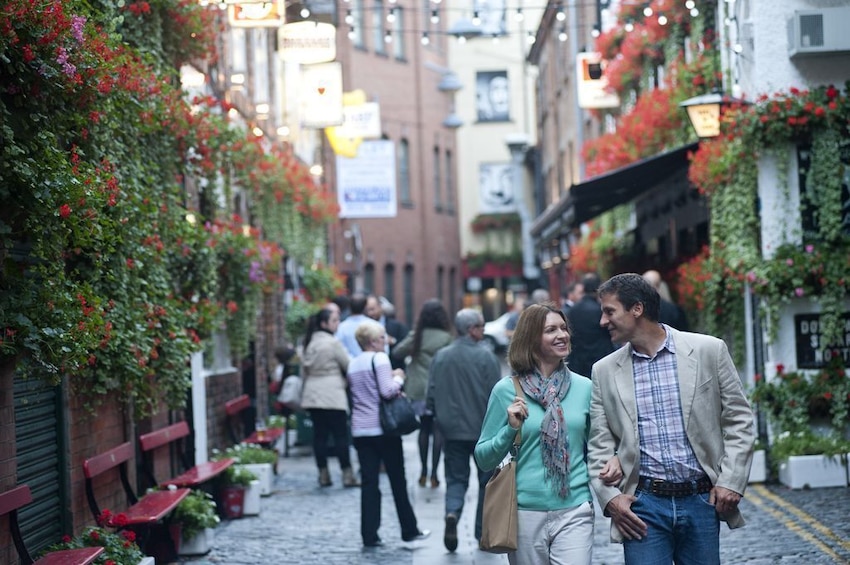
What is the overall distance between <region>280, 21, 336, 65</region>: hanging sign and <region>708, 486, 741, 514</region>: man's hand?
14457 millimetres

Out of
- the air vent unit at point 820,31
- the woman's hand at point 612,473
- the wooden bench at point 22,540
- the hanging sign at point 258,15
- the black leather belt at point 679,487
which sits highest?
the hanging sign at point 258,15

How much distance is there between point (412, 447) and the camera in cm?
2050

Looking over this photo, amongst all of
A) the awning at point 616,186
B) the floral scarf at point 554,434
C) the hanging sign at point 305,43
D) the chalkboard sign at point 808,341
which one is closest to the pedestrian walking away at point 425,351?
the chalkboard sign at point 808,341

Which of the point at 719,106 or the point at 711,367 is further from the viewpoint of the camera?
the point at 719,106

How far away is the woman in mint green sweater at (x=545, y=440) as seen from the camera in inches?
250

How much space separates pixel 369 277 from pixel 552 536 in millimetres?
41081

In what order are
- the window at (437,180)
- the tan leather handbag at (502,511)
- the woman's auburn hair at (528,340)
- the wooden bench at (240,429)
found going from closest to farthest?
the tan leather handbag at (502,511) < the woman's auburn hair at (528,340) < the wooden bench at (240,429) < the window at (437,180)

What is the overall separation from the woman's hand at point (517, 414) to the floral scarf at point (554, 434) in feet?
0.36

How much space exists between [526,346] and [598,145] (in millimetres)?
16782

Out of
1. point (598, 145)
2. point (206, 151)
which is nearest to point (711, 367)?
point (206, 151)

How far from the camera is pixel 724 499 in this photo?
5.78 metres

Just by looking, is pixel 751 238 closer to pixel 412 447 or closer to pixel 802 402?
pixel 802 402

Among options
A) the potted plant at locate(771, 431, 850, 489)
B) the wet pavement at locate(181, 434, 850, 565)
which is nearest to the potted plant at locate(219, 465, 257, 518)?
the wet pavement at locate(181, 434, 850, 565)

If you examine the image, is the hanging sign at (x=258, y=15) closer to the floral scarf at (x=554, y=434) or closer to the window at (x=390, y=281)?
the floral scarf at (x=554, y=434)
